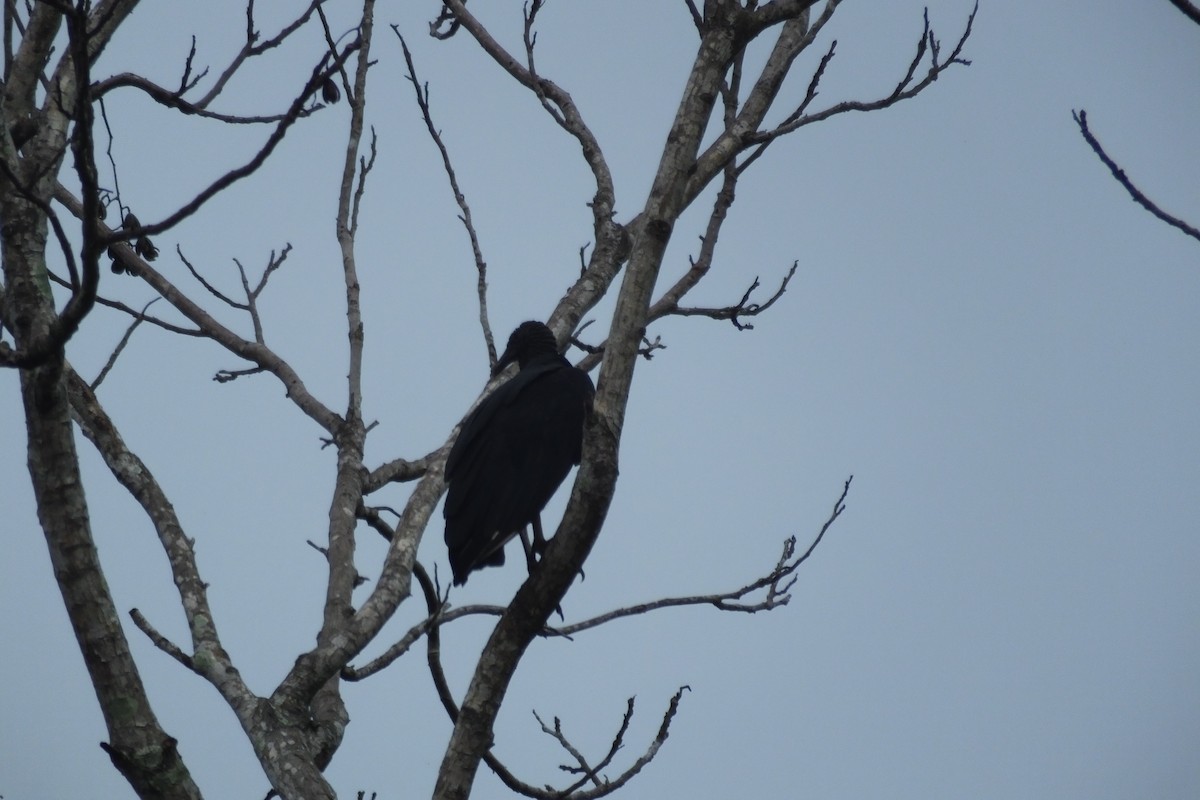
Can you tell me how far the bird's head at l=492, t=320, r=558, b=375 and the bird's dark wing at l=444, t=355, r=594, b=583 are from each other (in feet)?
1.58

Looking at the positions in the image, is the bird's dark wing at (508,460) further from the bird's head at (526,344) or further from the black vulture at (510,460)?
the bird's head at (526,344)

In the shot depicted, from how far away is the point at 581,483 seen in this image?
2.48 meters

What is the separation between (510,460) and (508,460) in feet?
0.03

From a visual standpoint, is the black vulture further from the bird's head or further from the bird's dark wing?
the bird's head

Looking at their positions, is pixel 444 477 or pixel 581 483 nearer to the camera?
pixel 581 483

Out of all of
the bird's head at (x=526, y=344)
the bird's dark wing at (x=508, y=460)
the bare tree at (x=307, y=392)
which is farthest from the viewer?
the bird's head at (x=526, y=344)

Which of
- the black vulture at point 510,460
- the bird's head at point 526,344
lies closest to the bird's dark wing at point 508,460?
the black vulture at point 510,460

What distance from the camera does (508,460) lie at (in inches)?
164

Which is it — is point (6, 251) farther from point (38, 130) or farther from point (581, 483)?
point (581, 483)

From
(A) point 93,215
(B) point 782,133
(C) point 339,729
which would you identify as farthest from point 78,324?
(B) point 782,133

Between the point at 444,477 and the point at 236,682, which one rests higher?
the point at 444,477

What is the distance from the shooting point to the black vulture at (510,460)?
4.06 meters

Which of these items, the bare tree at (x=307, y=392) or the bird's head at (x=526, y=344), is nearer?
the bare tree at (x=307, y=392)

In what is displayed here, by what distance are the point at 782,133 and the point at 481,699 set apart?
6.69 feet
